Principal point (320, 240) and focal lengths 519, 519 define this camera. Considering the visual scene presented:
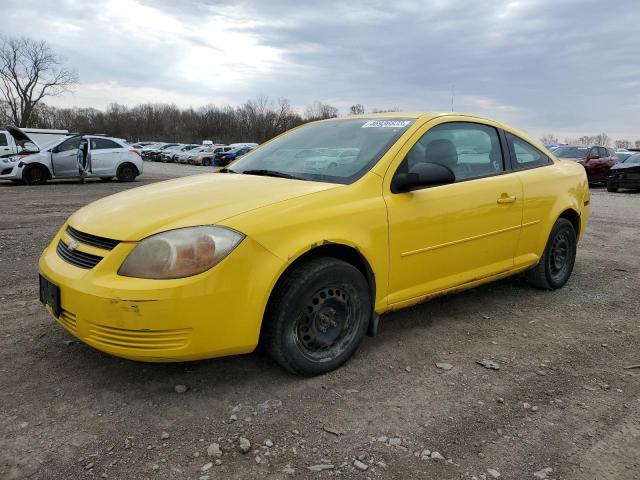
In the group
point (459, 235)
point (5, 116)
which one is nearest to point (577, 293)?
point (459, 235)

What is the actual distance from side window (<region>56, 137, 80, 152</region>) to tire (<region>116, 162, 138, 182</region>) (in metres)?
1.42

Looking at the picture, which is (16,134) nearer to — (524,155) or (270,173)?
(270,173)

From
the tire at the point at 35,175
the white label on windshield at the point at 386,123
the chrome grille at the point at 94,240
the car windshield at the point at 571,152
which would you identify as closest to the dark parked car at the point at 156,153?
the tire at the point at 35,175

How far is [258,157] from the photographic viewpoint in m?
4.01

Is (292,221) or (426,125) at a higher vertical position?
(426,125)

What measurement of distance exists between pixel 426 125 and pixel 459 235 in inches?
31.3

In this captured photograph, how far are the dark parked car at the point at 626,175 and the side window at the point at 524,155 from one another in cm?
1349

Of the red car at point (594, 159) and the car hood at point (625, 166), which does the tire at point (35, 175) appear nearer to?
the red car at point (594, 159)

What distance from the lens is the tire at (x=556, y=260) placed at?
454 cm

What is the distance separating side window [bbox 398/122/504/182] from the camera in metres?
3.52

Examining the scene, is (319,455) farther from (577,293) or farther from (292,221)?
(577,293)

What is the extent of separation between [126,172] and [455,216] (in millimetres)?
15335

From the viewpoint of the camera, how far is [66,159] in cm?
1560

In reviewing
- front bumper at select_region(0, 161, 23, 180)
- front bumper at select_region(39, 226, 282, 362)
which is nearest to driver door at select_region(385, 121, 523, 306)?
front bumper at select_region(39, 226, 282, 362)
